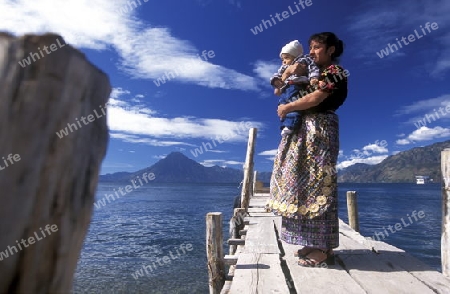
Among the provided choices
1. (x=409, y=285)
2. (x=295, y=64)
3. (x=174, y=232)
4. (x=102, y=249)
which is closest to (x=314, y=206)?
(x=409, y=285)

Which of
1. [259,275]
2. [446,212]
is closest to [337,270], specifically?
[259,275]

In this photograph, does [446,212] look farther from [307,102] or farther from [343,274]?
[307,102]

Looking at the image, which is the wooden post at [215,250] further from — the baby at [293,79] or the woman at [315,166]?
the baby at [293,79]

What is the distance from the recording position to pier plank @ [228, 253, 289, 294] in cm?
281

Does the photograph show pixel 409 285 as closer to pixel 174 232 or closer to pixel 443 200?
pixel 443 200

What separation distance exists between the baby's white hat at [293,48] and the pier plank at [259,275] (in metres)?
2.40

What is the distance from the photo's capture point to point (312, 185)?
11.1 feet

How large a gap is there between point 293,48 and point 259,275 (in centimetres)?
250

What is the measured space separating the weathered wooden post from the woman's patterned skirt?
2.72 m

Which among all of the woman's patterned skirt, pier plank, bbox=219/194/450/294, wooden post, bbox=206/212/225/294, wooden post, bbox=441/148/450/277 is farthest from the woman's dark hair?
wooden post, bbox=206/212/225/294

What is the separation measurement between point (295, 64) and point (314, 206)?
1583mm

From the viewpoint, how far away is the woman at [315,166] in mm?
3350

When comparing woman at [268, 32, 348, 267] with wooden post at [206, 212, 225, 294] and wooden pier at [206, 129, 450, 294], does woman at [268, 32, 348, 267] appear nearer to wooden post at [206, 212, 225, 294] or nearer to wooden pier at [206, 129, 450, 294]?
wooden pier at [206, 129, 450, 294]

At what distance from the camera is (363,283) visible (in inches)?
115
